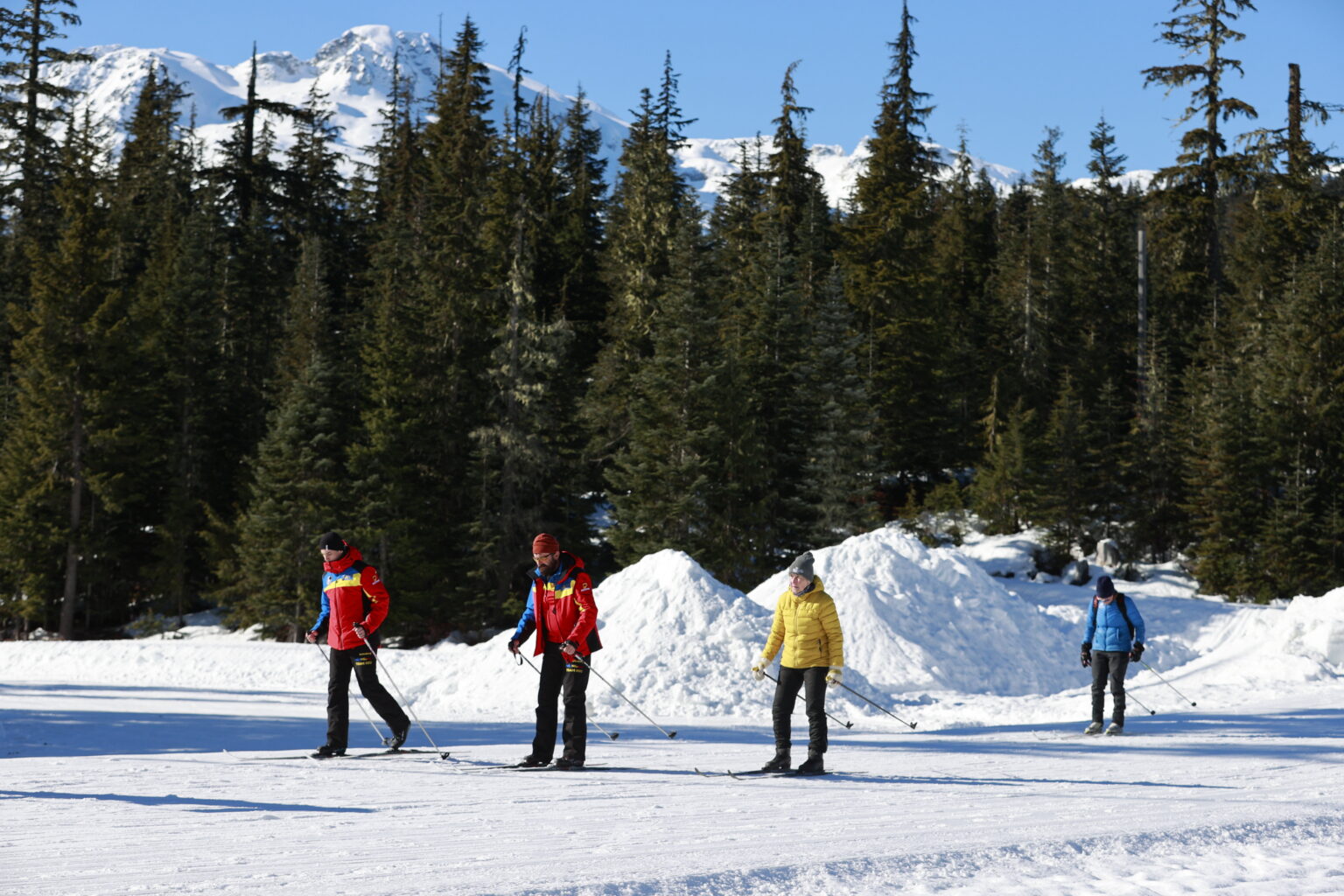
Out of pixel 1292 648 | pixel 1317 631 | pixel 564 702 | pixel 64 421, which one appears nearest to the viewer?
pixel 564 702

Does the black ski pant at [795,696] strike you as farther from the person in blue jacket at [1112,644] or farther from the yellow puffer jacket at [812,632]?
the person in blue jacket at [1112,644]

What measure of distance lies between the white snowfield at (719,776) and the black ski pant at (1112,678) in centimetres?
45

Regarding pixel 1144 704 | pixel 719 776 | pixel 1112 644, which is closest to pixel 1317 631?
pixel 1144 704

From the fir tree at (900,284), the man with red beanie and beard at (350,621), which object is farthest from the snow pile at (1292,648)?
the fir tree at (900,284)

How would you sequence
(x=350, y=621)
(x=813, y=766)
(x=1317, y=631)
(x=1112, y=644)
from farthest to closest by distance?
(x=1317, y=631)
(x=1112, y=644)
(x=350, y=621)
(x=813, y=766)

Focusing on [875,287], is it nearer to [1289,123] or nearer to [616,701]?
[1289,123]

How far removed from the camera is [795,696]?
900 cm

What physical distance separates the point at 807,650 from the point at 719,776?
4.50 feet

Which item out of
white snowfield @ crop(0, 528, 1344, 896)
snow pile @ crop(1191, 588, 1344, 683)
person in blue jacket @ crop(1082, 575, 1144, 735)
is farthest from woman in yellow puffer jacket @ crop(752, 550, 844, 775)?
snow pile @ crop(1191, 588, 1344, 683)

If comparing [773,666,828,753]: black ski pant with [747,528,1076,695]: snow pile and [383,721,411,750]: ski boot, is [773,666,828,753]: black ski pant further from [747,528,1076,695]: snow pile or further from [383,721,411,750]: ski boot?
[747,528,1076,695]: snow pile

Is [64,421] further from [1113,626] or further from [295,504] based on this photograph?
[1113,626]

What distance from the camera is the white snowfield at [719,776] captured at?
596cm

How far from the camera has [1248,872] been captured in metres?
6.23

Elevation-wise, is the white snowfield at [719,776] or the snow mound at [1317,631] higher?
the snow mound at [1317,631]
